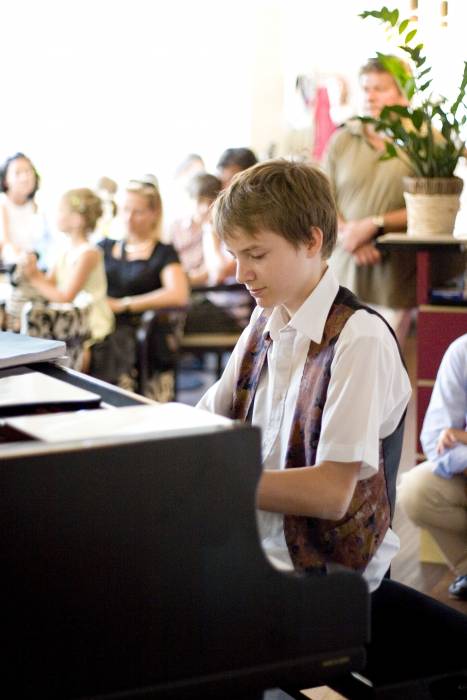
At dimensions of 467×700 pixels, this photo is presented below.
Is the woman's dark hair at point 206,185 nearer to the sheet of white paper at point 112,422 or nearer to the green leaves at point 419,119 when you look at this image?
the green leaves at point 419,119

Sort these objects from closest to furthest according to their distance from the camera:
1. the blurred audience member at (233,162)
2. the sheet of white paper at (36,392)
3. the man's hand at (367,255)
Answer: the sheet of white paper at (36,392) → the man's hand at (367,255) → the blurred audience member at (233,162)

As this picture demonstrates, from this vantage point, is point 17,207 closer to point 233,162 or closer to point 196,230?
point 196,230

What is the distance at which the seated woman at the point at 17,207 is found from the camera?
662 cm

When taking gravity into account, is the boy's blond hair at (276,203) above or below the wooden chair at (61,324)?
above

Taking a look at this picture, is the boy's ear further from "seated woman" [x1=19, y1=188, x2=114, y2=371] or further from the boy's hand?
"seated woman" [x1=19, y1=188, x2=114, y2=371]

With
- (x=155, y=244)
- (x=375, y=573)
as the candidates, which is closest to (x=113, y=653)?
(x=375, y=573)

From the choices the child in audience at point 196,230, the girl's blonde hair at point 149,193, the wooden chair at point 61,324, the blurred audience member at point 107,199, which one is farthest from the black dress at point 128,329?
the blurred audience member at point 107,199

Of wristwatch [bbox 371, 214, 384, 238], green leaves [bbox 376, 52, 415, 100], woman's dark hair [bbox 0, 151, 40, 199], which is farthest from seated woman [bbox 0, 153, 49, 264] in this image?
green leaves [bbox 376, 52, 415, 100]

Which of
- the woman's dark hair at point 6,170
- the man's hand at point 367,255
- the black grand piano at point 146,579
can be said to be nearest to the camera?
the black grand piano at point 146,579

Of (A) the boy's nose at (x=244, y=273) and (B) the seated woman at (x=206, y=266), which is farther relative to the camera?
(B) the seated woman at (x=206, y=266)

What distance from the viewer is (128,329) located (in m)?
5.28

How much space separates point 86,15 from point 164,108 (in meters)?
0.91

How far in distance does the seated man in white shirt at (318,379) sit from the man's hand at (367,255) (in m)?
3.08

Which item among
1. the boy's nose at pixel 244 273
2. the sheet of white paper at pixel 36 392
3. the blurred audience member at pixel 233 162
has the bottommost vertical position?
the sheet of white paper at pixel 36 392
